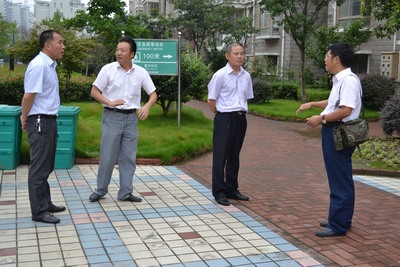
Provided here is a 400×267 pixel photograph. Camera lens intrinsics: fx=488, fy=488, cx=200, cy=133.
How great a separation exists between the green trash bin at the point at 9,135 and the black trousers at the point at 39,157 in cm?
239

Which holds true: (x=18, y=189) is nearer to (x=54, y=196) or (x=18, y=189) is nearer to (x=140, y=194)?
(x=54, y=196)

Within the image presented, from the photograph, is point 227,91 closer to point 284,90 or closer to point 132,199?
point 132,199

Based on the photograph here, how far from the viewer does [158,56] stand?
10164mm

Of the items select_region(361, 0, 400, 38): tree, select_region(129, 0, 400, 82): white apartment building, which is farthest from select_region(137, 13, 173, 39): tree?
select_region(361, 0, 400, 38): tree

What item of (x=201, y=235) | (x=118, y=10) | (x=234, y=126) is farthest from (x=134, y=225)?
(x=118, y=10)

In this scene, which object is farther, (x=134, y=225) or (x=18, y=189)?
(x=18, y=189)

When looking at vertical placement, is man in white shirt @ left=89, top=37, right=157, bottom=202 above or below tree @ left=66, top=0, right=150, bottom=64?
below

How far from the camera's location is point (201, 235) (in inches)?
177

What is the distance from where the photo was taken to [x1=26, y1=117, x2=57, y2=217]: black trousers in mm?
4594

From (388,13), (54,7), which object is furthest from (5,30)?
(54,7)

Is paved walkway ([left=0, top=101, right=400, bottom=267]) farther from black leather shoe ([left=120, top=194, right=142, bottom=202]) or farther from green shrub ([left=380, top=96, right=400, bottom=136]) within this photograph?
green shrub ([left=380, top=96, right=400, bottom=136])

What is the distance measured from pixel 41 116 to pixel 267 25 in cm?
2278

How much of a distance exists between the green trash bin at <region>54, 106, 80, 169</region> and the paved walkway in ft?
0.69

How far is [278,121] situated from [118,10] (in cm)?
988
